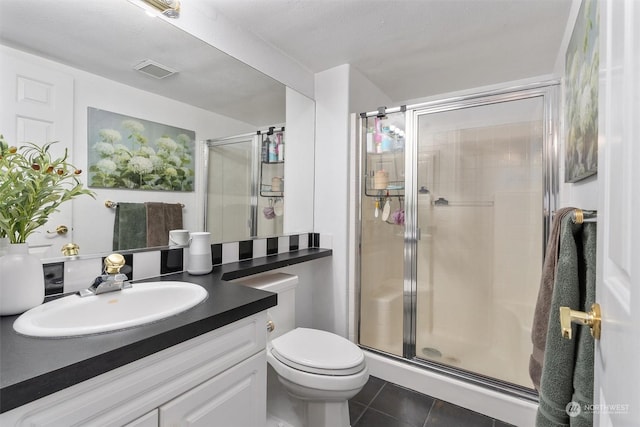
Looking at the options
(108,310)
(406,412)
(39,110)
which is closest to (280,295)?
(108,310)

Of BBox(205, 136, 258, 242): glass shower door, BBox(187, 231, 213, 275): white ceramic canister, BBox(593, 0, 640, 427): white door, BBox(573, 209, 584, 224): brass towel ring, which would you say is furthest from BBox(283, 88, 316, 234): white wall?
BBox(593, 0, 640, 427): white door

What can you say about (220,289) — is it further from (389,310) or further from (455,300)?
(455,300)

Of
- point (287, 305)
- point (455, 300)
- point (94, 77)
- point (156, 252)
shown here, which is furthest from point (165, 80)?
point (455, 300)

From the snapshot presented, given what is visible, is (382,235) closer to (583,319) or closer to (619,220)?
(583,319)

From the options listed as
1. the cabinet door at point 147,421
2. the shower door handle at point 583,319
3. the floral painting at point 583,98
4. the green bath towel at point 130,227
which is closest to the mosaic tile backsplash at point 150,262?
the green bath towel at point 130,227

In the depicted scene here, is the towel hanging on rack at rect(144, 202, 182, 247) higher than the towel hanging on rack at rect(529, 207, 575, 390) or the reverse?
higher

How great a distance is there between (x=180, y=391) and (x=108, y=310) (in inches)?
17.5

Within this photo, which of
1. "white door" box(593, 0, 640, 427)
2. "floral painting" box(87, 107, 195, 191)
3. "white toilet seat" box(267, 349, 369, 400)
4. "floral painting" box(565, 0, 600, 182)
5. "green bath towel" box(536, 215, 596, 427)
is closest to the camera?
"white door" box(593, 0, 640, 427)

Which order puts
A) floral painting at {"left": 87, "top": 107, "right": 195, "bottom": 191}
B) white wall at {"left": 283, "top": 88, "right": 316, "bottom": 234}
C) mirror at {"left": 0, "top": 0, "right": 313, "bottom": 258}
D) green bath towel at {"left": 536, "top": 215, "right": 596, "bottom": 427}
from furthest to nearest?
white wall at {"left": 283, "top": 88, "right": 316, "bottom": 234}
floral painting at {"left": 87, "top": 107, "right": 195, "bottom": 191}
mirror at {"left": 0, "top": 0, "right": 313, "bottom": 258}
green bath towel at {"left": 536, "top": 215, "right": 596, "bottom": 427}

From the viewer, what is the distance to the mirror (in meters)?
1.05

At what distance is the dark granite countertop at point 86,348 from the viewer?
1.79 ft

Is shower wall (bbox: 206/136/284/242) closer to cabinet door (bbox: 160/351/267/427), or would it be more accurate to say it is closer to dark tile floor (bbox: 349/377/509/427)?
cabinet door (bbox: 160/351/267/427)

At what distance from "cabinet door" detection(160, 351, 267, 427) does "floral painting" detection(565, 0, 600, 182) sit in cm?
130

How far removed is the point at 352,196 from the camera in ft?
7.11
